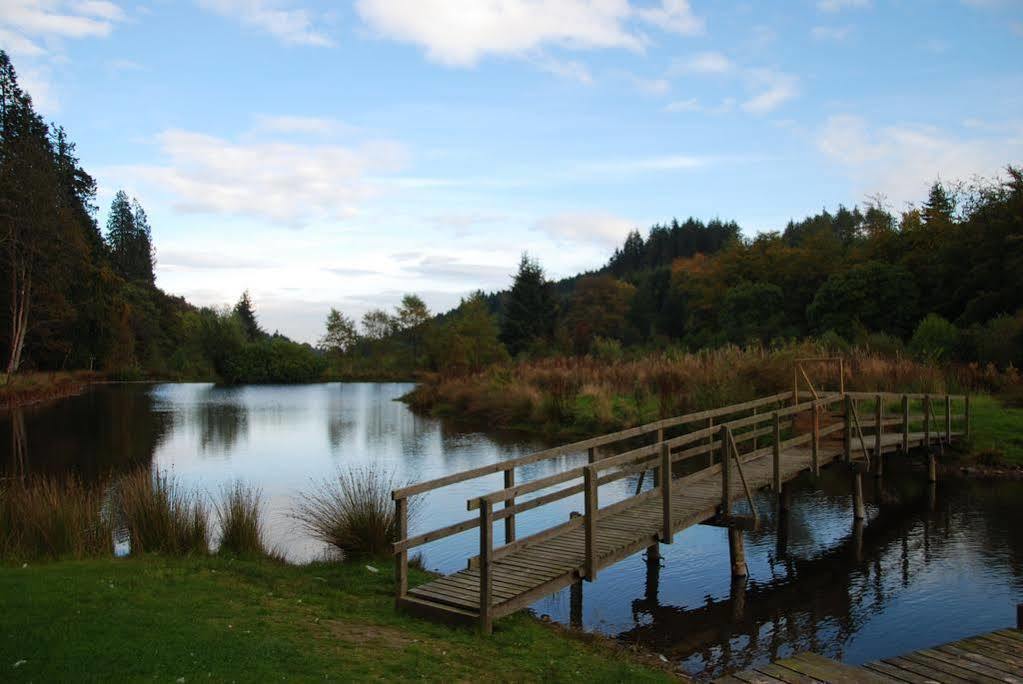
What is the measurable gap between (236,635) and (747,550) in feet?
26.0

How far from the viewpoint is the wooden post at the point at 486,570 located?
6.39 metres

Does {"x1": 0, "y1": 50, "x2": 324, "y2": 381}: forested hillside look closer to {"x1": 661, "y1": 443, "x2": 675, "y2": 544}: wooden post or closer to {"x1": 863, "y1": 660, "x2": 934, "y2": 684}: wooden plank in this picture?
{"x1": 661, "y1": 443, "x2": 675, "y2": 544}: wooden post

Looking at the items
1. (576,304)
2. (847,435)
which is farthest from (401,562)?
(576,304)

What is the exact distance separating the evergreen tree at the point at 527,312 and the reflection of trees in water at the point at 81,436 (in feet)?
90.4

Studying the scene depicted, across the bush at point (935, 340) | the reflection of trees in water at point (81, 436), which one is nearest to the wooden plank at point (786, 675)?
the reflection of trees in water at point (81, 436)

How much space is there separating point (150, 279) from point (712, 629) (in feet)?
292

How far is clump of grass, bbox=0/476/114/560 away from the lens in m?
8.33

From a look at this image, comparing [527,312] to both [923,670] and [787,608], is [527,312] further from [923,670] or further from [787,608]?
[923,670]

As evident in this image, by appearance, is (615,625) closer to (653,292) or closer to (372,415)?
(372,415)

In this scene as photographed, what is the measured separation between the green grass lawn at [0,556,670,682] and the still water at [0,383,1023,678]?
1.86 m

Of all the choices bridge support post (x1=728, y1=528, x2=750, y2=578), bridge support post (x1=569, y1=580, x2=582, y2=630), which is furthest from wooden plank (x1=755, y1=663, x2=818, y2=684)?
bridge support post (x1=728, y1=528, x2=750, y2=578)

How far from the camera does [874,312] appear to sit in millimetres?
35750

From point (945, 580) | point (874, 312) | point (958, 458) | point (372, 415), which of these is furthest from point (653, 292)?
point (945, 580)

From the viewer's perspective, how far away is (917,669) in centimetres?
563
